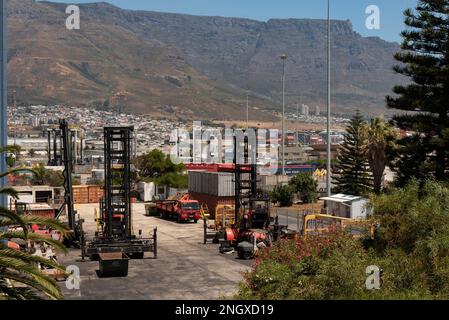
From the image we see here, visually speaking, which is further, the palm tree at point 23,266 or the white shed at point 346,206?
the white shed at point 346,206

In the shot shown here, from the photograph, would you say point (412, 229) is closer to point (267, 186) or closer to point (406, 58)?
point (406, 58)

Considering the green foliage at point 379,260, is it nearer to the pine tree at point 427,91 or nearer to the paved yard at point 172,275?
the paved yard at point 172,275

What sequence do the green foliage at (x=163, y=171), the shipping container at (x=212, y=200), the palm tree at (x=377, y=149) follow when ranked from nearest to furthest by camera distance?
the shipping container at (x=212, y=200) → the palm tree at (x=377, y=149) → the green foliage at (x=163, y=171)

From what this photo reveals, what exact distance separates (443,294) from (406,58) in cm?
2307

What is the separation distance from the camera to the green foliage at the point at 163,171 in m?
67.1

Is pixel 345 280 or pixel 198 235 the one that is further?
pixel 198 235

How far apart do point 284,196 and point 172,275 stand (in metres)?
32.8

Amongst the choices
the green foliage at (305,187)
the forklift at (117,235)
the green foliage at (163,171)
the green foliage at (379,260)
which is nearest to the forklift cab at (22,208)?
the forklift at (117,235)

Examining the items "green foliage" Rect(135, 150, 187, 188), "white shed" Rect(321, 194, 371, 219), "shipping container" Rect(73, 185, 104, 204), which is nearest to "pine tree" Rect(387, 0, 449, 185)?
"white shed" Rect(321, 194, 371, 219)

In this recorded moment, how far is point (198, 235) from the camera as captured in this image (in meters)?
40.6

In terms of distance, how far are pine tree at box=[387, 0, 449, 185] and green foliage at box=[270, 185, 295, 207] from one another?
2203cm

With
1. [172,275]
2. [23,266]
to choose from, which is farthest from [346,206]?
[23,266]

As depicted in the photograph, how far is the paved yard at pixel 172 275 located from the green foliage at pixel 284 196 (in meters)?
20.9
